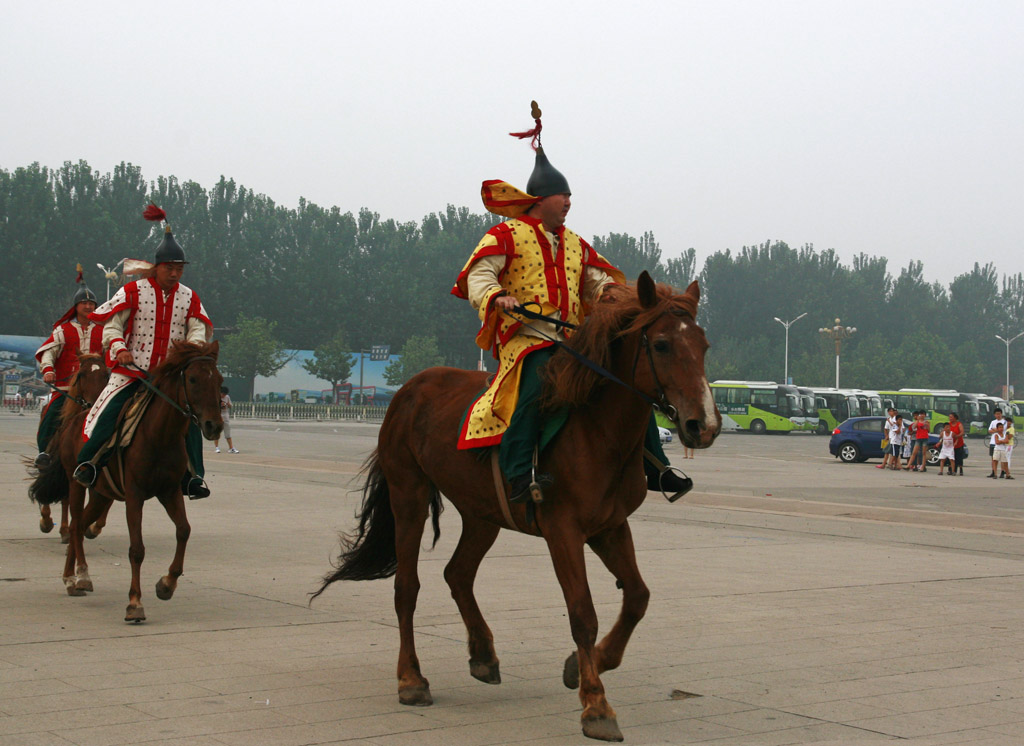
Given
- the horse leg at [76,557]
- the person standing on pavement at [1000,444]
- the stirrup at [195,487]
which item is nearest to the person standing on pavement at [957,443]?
the person standing on pavement at [1000,444]

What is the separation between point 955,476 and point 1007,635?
80.6 ft

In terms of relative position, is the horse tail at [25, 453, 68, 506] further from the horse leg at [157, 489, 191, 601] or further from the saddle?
the horse leg at [157, 489, 191, 601]

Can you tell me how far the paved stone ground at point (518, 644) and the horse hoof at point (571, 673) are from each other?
0.40ft

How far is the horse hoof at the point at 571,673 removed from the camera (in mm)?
5922

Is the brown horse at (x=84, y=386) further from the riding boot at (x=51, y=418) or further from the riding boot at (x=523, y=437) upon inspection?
the riding boot at (x=523, y=437)

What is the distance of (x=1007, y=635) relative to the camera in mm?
7867

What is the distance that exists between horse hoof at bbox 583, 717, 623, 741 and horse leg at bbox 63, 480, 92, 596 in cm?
529

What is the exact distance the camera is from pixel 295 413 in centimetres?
7406

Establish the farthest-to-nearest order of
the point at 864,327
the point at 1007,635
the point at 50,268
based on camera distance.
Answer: the point at 864,327 < the point at 50,268 < the point at 1007,635

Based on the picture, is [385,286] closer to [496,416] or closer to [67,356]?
[67,356]

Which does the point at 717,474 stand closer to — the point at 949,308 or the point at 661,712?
the point at 661,712

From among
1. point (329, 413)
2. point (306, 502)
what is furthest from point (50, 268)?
point (306, 502)

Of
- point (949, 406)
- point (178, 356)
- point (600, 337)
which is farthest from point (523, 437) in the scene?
point (949, 406)

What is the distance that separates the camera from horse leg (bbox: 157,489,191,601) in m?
8.42
